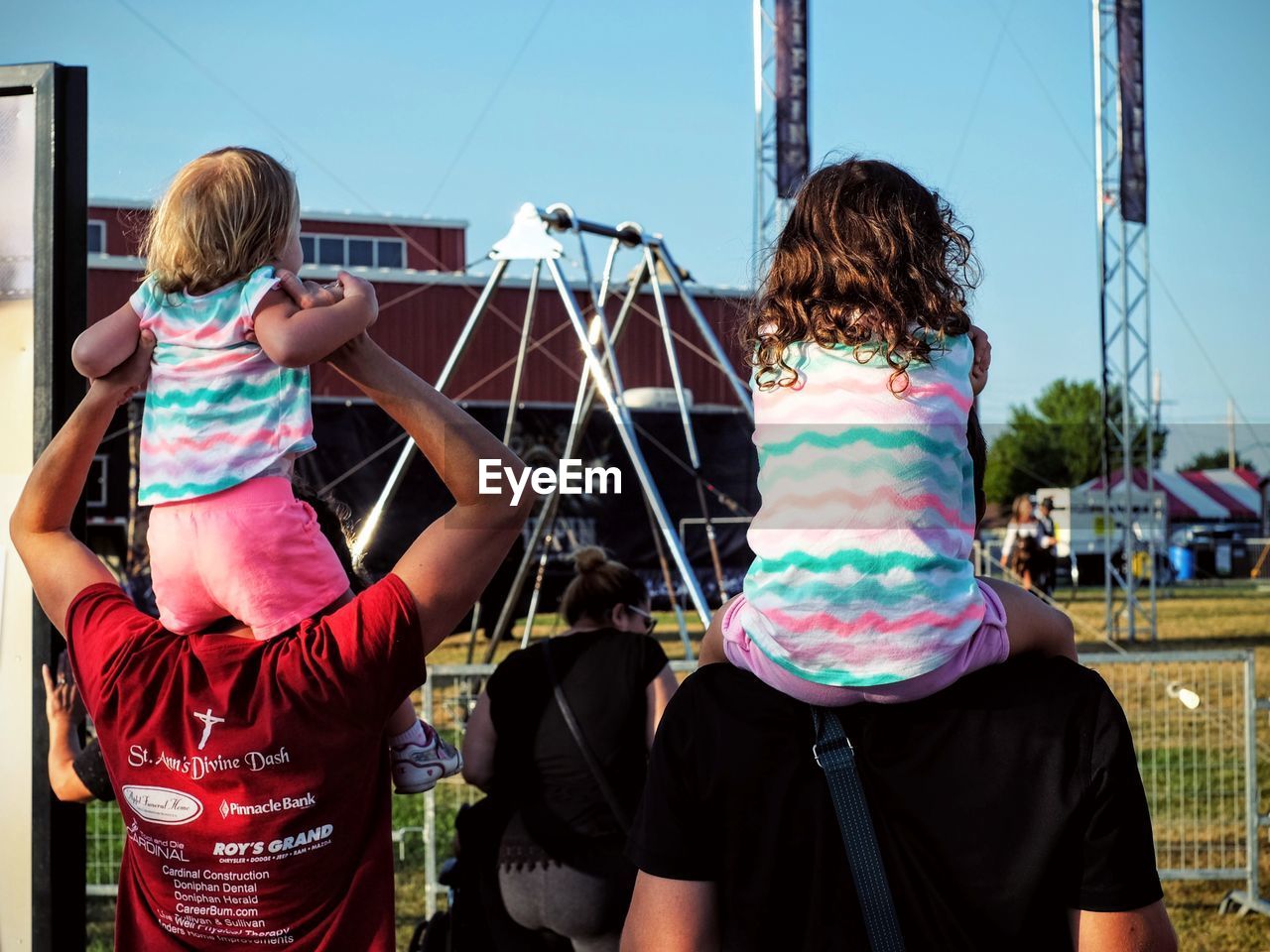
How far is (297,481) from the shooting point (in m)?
1.75

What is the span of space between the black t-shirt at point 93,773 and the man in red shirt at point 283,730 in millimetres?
442

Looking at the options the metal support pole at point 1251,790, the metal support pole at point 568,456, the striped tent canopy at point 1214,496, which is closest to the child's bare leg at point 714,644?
the metal support pole at point 1251,790

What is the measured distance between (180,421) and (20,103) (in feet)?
3.20

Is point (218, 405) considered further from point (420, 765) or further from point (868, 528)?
point (868, 528)

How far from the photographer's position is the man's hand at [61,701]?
2029mm

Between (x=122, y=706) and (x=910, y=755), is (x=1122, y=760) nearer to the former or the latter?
(x=910, y=755)

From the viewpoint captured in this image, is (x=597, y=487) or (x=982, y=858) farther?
(x=597, y=487)

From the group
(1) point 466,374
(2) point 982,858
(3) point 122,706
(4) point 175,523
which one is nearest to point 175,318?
(4) point 175,523

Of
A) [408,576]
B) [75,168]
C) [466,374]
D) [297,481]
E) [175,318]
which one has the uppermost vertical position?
[466,374]

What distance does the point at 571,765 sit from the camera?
3395mm

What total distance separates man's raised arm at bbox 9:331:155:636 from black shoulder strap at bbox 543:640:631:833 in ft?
6.24

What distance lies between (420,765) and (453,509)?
433mm

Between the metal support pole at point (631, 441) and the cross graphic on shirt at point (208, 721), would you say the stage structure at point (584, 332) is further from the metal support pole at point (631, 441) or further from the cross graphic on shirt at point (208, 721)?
the cross graphic on shirt at point (208, 721)

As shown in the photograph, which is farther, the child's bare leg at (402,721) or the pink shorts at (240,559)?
the child's bare leg at (402,721)
